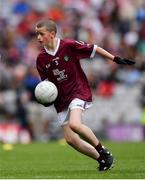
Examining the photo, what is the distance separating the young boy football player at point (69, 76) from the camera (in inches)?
445

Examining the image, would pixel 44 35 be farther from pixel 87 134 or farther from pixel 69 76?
pixel 87 134

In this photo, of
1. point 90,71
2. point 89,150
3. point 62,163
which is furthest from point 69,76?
point 90,71

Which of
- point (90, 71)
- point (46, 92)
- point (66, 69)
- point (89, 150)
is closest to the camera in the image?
point (46, 92)

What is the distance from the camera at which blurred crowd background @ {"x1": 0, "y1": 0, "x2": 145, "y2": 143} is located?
861 inches

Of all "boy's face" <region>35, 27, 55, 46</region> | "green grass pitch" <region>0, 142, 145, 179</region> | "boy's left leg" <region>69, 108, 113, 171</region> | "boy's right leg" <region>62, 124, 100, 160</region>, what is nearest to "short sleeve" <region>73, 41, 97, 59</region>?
"boy's face" <region>35, 27, 55, 46</region>

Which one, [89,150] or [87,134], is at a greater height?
[87,134]

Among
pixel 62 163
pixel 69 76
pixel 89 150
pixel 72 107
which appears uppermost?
pixel 69 76

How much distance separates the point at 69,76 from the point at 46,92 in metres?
0.46

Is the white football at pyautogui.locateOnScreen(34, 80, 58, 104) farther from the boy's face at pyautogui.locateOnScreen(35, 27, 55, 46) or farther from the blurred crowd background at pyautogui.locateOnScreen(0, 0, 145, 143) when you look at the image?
the blurred crowd background at pyautogui.locateOnScreen(0, 0, 145, 143)

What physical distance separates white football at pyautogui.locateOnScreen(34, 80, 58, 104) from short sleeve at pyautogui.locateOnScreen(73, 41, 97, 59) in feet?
1.95

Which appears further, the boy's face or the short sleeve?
the short sleeve

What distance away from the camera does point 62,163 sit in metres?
13.5

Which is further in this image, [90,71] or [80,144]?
[90,71]

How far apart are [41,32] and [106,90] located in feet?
35.9
